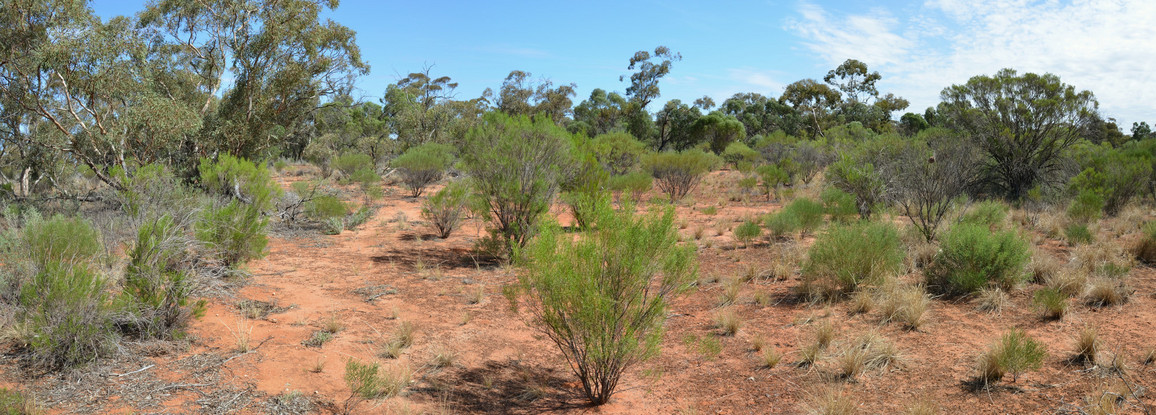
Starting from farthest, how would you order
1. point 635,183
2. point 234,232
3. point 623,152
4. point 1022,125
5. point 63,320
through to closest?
1. point 623,152
2. point 635,183
3. point 1022,125
4. point 234,232
5. point 63,320

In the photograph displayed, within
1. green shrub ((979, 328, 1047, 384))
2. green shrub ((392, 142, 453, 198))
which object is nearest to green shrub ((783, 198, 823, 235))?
green shrub ((979, 328, 1047, 384))

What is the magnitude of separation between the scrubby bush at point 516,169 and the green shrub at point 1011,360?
6789 millimetres

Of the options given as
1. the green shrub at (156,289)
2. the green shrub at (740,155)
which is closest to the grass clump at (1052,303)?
the green shrub at (156,289)

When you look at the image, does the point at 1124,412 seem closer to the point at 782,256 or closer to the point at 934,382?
the point at 934,382

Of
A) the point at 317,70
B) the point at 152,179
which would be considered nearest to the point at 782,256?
the point at 152,179

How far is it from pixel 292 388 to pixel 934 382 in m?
5.25

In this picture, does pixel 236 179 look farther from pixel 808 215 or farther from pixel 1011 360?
pixel 1011 360

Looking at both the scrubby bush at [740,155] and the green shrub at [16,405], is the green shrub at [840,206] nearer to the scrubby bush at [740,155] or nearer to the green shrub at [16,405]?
the green shrub at [16,405]

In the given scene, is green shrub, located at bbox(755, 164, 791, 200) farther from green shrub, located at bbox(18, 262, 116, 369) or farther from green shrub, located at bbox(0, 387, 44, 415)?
green shrub, located at bbox(0, 387, 44, 415)

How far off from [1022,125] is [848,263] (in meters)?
13.1

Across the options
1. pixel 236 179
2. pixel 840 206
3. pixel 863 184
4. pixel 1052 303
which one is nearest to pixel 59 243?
pixel 236 179

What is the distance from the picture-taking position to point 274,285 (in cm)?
813

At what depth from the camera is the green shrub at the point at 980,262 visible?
7207mm

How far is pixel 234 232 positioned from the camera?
27.2ft
